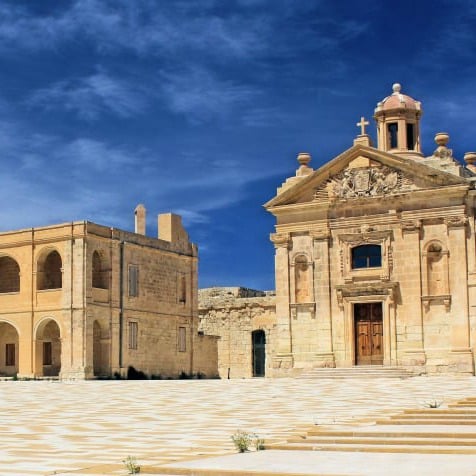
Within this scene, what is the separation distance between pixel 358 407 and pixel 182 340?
29.7m

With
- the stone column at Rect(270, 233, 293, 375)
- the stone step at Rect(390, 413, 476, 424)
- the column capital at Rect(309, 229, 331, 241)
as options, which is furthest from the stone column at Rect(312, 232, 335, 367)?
the stone step at Rect(390, 413, 476, 424)

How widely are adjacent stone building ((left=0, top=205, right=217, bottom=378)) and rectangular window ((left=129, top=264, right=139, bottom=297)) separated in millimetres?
47

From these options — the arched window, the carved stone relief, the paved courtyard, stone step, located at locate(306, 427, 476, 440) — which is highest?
the carved stone relief

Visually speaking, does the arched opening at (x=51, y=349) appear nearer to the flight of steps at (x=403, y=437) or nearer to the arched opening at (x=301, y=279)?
the arched opening at (x=301, y=279)

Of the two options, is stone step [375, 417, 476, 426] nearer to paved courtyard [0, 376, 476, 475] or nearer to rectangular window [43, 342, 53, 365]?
paved courtyard [0, 376, 476, 475]

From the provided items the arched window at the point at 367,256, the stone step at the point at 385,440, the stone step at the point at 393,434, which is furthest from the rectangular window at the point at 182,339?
the stone step at the point at 385,440

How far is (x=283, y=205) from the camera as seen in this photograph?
35.2 m

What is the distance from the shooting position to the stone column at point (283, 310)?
3441 centimetres

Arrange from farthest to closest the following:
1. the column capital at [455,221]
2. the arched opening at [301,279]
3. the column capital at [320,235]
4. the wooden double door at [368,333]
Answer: the arched opening at [301,279], the column capital at [320,235], the wooden double door at [368,333], the column capital at [455,221]

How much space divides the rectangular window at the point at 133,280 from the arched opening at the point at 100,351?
8.28 ft

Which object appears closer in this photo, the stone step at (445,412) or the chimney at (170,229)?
the stone step at (445,412)

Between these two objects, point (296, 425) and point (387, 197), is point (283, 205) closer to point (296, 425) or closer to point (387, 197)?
point (387, 197)

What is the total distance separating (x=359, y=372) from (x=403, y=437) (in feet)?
67.5

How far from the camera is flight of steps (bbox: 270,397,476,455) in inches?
402
